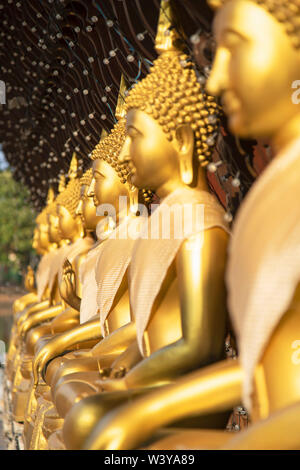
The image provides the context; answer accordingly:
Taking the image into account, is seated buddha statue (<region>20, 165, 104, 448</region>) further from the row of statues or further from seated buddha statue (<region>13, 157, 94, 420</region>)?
the row of statues

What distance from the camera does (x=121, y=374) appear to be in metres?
1.96

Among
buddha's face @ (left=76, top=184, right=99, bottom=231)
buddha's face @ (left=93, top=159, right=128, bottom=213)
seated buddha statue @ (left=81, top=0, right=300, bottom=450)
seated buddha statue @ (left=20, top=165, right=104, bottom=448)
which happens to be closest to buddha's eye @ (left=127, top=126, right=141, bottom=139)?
seated buddha statue @ (left=81, top=0, right=300, bottom=450)

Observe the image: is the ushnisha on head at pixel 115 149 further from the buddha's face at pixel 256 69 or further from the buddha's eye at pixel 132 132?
the buddha's face at pixel 256 69

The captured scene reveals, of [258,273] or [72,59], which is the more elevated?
[72,59]

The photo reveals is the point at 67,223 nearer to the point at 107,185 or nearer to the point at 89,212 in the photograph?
the point at 89,212

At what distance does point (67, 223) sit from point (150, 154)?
2.32 meters

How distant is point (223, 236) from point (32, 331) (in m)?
2.20

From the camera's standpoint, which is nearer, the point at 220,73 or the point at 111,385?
the point at 220,73

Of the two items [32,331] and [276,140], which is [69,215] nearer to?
[32,331]

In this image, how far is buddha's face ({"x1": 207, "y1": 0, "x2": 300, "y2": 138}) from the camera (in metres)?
1.44

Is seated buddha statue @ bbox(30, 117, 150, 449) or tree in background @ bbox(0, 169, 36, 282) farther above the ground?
tree in background @ bbox(0, 169, 36, 282)

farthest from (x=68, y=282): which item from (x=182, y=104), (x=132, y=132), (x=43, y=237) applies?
(x=43, y=237)

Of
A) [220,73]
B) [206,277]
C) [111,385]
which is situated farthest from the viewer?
[111,385]

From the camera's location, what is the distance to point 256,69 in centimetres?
144
